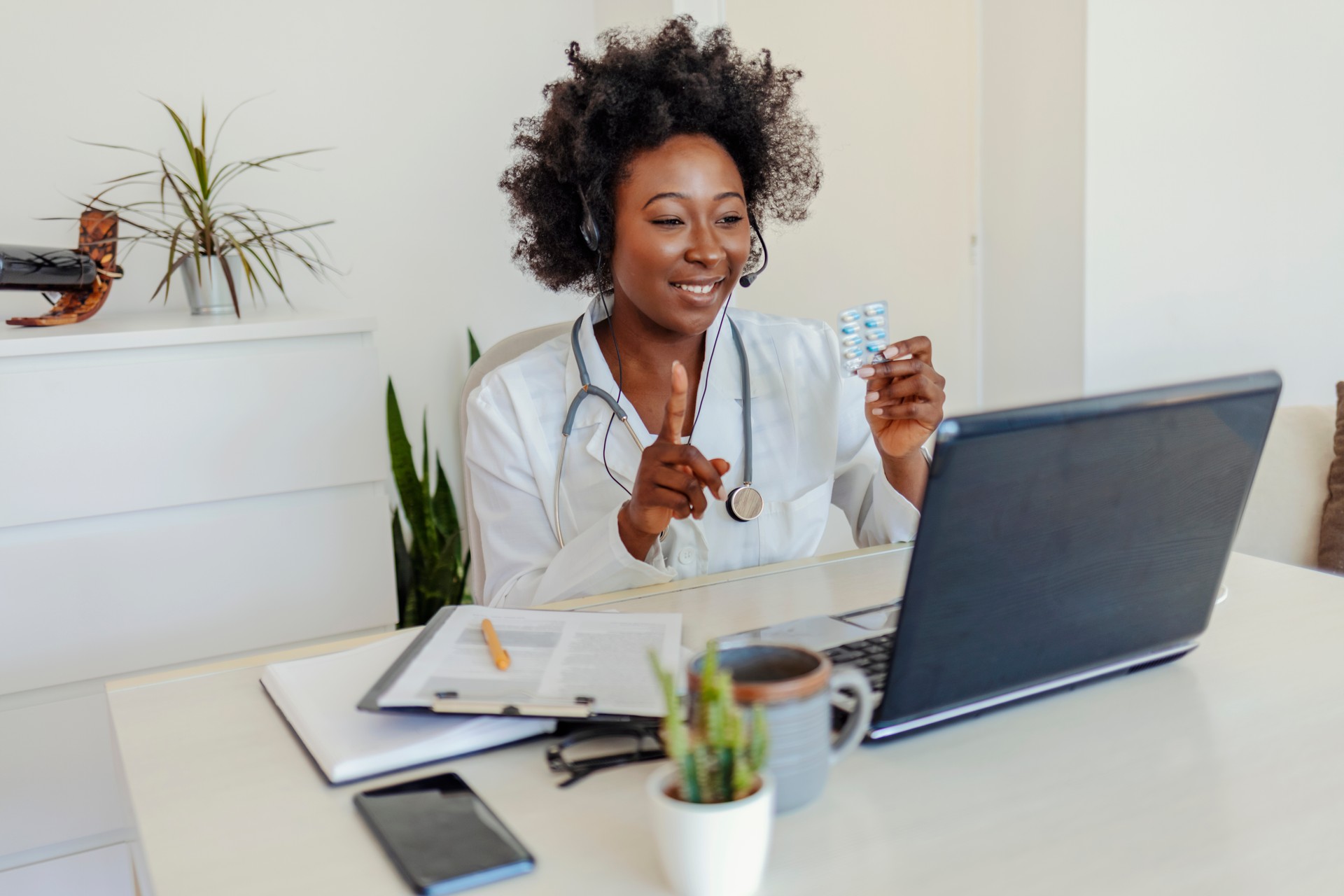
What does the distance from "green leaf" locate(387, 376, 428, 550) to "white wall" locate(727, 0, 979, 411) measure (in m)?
1.11

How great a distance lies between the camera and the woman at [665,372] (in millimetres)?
1607

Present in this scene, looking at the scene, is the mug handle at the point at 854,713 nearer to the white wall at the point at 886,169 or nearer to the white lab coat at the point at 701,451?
the white lab coat at the point at 701,451

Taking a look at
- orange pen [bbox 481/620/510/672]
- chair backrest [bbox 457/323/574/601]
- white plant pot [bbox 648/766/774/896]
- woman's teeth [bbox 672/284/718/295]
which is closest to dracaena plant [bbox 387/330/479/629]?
chair backrest [bbox 457/323/574/601]

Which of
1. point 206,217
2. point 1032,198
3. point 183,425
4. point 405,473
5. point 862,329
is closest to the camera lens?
point 862,329

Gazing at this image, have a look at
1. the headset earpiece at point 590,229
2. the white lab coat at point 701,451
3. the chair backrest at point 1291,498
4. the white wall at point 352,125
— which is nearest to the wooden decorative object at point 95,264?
the white wall at point 352,125

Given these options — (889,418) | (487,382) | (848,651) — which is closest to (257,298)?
(487,382)

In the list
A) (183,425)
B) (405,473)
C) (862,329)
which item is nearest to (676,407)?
(862,329)

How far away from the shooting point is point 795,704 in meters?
0.73

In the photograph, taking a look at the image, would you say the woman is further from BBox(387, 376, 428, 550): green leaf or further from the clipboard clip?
BBox(387, 376, 428, 550): green leaf

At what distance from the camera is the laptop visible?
0.78 meters

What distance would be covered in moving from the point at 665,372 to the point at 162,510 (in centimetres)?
113

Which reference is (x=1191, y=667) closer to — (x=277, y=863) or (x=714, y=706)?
(x=714, y=706)

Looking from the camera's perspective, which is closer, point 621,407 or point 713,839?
point 713,839

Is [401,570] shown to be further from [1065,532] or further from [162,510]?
[1065,532]
